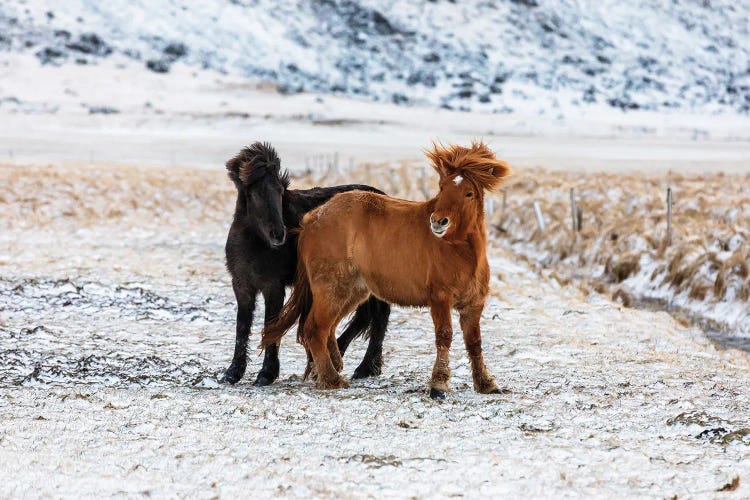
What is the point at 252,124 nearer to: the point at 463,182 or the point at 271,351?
the point at 271,351

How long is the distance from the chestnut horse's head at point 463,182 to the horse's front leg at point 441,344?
0.60m

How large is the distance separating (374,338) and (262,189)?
1797 millimetres

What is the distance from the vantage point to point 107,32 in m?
114

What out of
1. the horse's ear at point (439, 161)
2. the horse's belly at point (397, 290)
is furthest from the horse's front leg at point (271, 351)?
the horse's ear at point (439, 161)

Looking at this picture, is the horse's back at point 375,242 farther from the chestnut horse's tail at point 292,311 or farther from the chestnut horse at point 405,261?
the chestnut horse's tail at point 292,311

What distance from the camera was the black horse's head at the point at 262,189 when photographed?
28.1ft

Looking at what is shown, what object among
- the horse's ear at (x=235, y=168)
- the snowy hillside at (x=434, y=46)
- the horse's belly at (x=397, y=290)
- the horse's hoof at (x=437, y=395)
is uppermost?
the snowy hillside at (x=434, y=46)

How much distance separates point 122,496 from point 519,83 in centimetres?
10872

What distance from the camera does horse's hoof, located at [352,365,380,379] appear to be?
9.09 meters

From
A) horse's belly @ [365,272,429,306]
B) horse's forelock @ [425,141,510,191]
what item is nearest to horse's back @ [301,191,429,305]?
horse's belly @ [365,272,429,306]

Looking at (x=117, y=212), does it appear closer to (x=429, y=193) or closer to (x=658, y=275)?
(x=429, y=193)

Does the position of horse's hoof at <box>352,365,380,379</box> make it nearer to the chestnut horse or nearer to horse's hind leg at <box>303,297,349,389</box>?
the chestnut horse

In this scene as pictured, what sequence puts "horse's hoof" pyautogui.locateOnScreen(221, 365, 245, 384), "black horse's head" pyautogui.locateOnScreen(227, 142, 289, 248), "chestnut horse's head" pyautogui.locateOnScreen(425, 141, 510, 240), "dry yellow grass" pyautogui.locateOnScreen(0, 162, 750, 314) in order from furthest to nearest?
1. "dry yellow grass" pyautogui.locateOnScreen(0, 162, 750, 314)
2. "horse's hoof" pyautogui.locateOnScreen(221, 365, 245, 384)
3. "black horse's head" pyautogui.locateOnScreen(227, 142, 289, 248)
4. "chestnut horse's head" pyautogui.locateOnScreen(425, 141, 510, 240)

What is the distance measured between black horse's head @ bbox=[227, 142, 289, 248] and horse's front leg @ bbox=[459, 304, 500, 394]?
5.93ft
